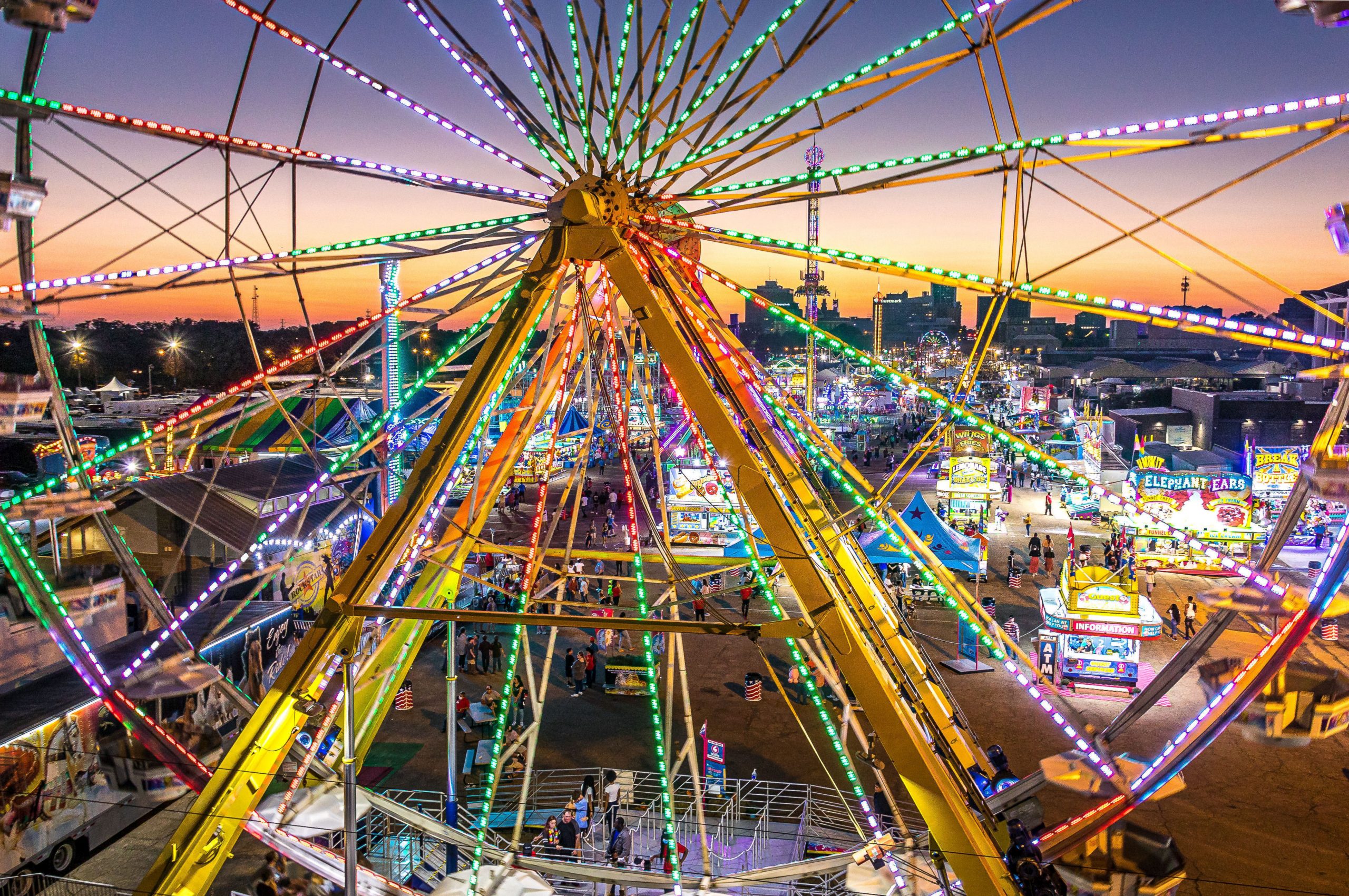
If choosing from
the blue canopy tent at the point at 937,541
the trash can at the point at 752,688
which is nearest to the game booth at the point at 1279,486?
the blue canopy tent at the point at 937,541

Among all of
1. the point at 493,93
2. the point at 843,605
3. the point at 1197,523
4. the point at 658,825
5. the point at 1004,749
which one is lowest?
the point at 1004,749

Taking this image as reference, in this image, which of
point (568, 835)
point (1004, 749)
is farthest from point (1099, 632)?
point (568, 835)

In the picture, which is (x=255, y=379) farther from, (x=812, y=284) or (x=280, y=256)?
(x=812, y=284)

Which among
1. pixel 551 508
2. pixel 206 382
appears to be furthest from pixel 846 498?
pixel 206 382

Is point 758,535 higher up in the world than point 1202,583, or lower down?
higher up

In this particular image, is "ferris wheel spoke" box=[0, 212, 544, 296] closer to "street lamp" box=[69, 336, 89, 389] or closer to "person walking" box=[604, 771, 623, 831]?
"person walking" box=[604, 771, 623, 831]

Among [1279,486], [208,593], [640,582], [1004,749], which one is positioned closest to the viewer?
[208,593]

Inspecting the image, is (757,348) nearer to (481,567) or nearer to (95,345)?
(95,345)
